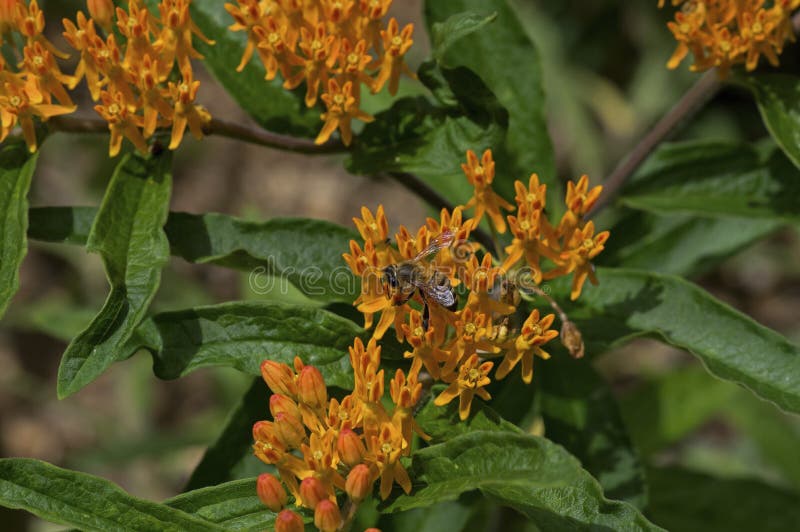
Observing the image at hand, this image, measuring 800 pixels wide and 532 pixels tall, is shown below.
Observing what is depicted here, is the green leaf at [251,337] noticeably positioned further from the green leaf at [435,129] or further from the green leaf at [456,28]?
the green leaf at [456,28]

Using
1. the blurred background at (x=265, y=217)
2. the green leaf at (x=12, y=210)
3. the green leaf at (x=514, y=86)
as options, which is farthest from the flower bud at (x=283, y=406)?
the blurred background at (x=265, y=217)

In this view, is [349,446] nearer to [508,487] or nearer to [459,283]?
[508,487]

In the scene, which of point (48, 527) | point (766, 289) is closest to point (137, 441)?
point (48, 527)

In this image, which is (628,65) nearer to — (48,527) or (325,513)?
→ (48,527)

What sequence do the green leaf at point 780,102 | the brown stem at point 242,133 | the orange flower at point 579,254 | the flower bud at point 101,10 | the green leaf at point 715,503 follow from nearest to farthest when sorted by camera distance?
the orange flower at point 579,254 → the flower bud at point 101,10 → the brown stem at point 242,133 → the green leaf at point 780,102 → the green leaf at point 715,503

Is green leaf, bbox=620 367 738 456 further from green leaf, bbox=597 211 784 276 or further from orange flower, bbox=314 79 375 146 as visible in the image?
orange flower, bbox=314 79 375 146
